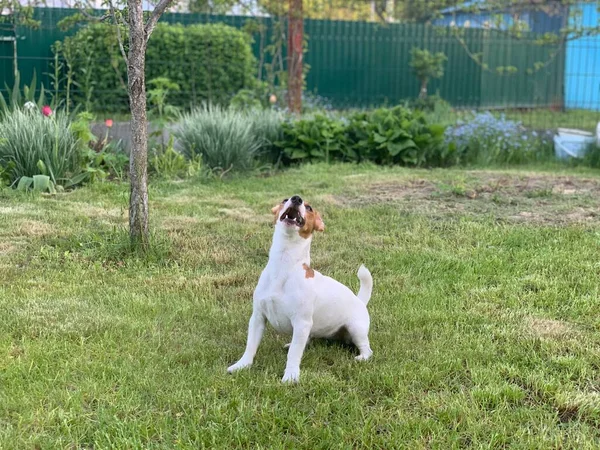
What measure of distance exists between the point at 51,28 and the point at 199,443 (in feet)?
29.0

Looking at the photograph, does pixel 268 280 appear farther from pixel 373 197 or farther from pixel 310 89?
pixel 310 89

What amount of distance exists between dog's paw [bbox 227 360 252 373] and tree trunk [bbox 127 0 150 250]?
1.75 meters

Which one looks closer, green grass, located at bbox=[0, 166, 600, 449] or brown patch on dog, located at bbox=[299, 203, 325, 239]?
green grass, located at bbox=[0, 166, 600, 449]

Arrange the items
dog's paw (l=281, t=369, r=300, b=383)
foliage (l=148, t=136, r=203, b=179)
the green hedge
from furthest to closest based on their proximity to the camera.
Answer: the green hedge → foliage (l=148, t=136, r=203, b=179) → dog's paw (l=281, t=369, r=300, b=383)

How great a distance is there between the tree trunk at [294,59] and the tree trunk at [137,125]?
569 cm

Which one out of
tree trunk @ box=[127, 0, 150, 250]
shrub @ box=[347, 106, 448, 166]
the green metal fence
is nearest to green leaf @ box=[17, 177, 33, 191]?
tree trunk @ box=[127, 0, 150, 250]

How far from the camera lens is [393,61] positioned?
45.9 feet

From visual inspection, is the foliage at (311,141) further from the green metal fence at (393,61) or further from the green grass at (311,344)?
the green metal fence at (393,61)

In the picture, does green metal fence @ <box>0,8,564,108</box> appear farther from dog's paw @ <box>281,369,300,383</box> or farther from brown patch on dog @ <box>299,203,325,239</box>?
dog's paw @ <box>281,369,300,383</box>

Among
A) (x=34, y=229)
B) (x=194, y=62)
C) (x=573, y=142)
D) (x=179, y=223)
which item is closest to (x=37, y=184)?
(x=34, y=229)

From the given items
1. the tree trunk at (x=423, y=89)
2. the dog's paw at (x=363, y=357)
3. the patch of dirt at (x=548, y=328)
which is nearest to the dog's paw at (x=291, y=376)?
the dog's paw at (x=363, y=357)

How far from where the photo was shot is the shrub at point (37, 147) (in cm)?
633

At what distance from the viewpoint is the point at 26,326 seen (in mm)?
3229

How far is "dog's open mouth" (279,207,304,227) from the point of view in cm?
275
